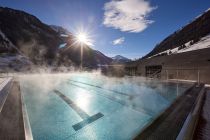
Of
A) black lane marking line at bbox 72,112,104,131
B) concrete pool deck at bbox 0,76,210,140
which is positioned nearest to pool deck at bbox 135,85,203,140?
concrete pool deck at bbox 0,76,210,140

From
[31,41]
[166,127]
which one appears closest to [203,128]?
[166,127]

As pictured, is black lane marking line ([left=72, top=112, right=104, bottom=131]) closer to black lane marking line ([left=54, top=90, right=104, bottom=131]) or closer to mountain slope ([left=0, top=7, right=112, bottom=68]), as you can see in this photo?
black lane marking line ([left=54, top=90, right=104, bottom=131])

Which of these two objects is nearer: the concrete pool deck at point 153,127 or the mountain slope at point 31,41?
the concrete pool deck at point 153,127

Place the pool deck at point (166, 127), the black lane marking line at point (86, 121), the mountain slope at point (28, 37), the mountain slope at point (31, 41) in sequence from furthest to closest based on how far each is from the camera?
the mountain slope at point (28, 37), the mountain slope at point (31, 41), the black lane marking line at point (86, 121), the pool deck at point (166, 127)

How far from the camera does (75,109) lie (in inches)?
188

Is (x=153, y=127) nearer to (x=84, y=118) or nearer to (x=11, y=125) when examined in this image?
(x=11, y=125)

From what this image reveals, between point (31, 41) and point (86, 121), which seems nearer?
point (86, 121)

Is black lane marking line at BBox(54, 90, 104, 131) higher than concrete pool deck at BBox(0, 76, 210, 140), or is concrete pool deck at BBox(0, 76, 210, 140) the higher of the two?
concrete pool deck at BBox(0, 76, 210, 140)

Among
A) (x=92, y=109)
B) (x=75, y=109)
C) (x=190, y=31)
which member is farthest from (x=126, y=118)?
(x=190, y=31)

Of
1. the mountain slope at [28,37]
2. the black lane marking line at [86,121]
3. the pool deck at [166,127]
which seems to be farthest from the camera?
the mountain slope at [28,37]

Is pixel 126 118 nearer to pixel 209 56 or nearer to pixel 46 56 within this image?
pixel 209 56

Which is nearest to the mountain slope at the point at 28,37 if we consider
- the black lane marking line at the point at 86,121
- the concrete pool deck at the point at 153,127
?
the black lane marking line at the point at 86,121

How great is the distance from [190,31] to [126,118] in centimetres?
4101

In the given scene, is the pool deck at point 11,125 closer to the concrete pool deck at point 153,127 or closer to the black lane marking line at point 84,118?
the concrete pool deck at point 153,127
